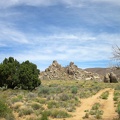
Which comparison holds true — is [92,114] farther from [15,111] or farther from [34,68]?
[34,68]

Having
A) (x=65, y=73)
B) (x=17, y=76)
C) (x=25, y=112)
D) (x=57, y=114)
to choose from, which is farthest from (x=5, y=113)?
(x=65, y=73)

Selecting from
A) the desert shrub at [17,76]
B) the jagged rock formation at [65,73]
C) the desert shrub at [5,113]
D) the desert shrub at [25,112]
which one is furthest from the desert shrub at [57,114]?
the jagged rock formation at [65,73]

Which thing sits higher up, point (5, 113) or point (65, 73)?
point (65, 73)

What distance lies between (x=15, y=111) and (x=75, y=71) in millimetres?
97643

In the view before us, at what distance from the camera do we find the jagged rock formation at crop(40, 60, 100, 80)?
112 metres

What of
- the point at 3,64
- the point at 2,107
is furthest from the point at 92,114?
the point at 3,64

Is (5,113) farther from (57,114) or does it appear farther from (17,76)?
(17,76)

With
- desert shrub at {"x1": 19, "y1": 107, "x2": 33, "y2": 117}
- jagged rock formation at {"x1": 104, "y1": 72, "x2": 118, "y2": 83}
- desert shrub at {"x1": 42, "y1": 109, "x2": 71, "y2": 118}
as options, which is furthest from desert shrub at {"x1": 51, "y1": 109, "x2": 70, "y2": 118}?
jagged rock formation at {"x1": 104, "y1": 72, "x2": 118, "y2": 83}

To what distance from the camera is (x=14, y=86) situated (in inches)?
1730

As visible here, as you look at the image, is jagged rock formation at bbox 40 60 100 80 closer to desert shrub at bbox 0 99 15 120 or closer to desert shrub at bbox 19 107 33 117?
desert shrub at bbox 19 107 33 117

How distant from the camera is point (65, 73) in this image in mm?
116938

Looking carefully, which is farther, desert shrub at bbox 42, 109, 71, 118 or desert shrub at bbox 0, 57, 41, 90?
desert shrub at bbox 0, 57, 41, 90

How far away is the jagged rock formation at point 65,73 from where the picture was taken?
112262mm

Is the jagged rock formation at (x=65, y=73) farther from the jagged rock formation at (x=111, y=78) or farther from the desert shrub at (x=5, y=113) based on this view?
the desert shrub at (x=5, y=113)
